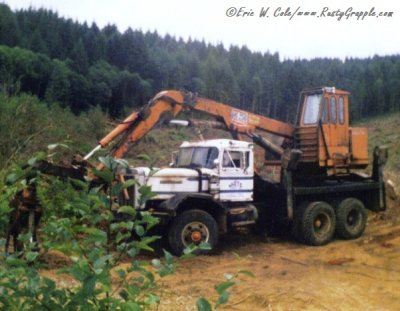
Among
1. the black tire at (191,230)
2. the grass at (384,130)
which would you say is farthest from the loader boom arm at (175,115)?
the grass at (384,130)

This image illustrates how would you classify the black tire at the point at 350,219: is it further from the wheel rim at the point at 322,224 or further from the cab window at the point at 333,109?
the cab window at the point at 333,109

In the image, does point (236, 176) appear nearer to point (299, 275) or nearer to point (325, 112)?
point (299, 275)

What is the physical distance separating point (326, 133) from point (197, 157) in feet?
11.4

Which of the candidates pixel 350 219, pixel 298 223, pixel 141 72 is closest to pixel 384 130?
pixel 141 72

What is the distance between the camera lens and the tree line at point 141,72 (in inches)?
2116

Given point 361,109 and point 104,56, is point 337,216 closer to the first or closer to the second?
point 104,56

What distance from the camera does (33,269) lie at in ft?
6.39

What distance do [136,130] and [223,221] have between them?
2.54 m

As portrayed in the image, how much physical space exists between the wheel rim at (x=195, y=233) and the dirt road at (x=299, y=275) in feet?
1.30

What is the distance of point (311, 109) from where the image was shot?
1323 cm

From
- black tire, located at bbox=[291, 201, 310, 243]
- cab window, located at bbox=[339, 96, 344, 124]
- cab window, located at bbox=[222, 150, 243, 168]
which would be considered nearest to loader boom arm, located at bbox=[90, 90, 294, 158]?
cab window, located at bbox=[339, 96, 344, 124]

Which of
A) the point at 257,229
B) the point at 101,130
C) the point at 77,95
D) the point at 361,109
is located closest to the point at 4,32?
the point at 77,95

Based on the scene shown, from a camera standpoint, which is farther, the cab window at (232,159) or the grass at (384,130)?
the grass at (384,130)

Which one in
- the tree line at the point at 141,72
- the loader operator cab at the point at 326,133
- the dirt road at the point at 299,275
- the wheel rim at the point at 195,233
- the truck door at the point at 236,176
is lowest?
the dirt road at the point at 299,275
